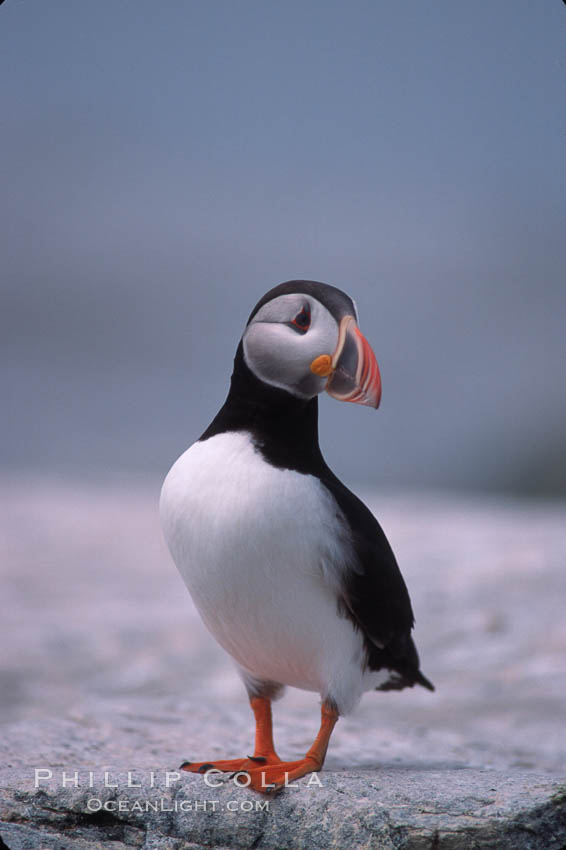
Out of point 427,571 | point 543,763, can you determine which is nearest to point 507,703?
point 543,763

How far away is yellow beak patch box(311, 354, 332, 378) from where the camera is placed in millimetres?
2986

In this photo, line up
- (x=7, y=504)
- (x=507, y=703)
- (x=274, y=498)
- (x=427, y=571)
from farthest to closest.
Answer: (x=7, y=504), (x=427, y=571), (x=507, y=703), (x=274, y=498)

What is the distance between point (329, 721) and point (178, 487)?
977 millimetres

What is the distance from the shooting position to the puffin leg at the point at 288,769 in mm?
3152

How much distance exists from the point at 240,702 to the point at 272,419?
355cm

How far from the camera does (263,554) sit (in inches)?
120

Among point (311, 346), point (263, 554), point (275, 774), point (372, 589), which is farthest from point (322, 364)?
point (275, 774)

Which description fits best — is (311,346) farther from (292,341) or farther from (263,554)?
(263,554)

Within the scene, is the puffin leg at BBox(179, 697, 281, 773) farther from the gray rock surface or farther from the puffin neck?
the puffin neck

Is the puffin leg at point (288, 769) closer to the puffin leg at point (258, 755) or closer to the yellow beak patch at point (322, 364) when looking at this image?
the puffin leg at point (258, 755)

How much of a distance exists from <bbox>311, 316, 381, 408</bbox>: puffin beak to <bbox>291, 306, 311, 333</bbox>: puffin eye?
4.4 inches

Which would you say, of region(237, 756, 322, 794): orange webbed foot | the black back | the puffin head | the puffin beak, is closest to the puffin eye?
the puffin head

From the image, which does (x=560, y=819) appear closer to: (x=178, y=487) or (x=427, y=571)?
(x=178, y=487)

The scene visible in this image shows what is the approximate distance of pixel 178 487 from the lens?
3199mm
